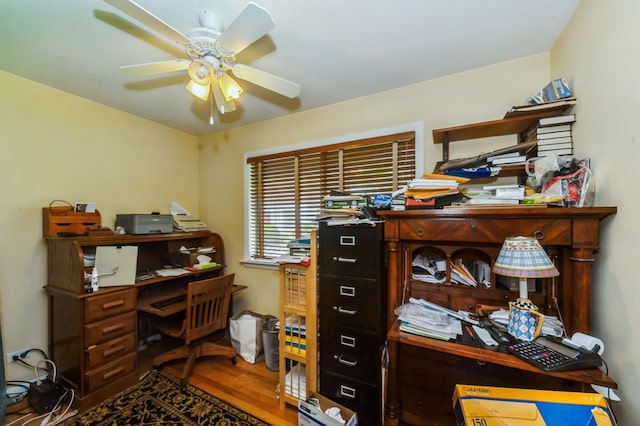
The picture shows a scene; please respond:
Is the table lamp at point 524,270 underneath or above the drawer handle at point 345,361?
above

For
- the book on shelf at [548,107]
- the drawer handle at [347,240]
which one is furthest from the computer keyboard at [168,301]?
the book on shelf at [548,107]

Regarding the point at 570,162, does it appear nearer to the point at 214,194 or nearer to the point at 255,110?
the point at 255,110

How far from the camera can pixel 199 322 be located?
208 centimetres

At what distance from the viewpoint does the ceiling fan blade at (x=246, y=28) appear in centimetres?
97

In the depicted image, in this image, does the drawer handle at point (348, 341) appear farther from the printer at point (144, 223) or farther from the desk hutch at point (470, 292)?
the printer at point (144, 223)

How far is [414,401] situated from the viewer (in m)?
1.34

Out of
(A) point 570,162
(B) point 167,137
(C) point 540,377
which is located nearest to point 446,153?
(A) point 570,162

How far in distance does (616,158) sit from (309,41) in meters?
1.57

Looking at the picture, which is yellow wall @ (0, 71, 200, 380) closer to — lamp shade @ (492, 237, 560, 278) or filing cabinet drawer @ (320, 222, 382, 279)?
filing cabinet drawer @ (320, 222, 382, 279)

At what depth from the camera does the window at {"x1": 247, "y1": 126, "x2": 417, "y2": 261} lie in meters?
2.09

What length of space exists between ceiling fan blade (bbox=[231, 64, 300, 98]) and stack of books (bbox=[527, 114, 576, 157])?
55.9 inches

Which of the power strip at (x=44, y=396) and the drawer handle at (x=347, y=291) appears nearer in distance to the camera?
the drawer handle at (x=347, y=291)

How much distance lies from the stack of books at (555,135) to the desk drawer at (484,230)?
51 cm

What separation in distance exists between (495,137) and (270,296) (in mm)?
2433
